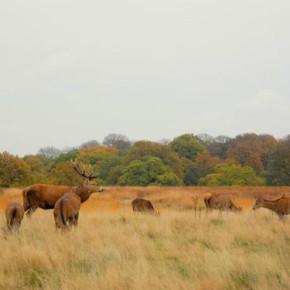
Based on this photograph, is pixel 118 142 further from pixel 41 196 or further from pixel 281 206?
pixel 281 206

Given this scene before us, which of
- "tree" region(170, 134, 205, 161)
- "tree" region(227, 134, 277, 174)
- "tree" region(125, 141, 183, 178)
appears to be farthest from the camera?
"tree" region(170, 134, 205, 161)

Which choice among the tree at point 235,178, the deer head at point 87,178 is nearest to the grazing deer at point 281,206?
the deer head at point 87,178

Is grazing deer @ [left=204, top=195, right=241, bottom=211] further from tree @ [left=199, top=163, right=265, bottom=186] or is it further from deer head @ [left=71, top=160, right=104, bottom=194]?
tree @ [left=199, top=163, right=265, bottom=186]

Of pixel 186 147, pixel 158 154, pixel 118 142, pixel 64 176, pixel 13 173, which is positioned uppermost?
pixel 118 142

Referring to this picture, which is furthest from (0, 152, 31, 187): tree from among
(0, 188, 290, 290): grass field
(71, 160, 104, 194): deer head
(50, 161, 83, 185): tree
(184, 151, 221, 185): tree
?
(0, 188, 290, 290): grass field

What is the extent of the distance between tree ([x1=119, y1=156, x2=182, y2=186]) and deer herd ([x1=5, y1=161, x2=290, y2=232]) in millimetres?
27410

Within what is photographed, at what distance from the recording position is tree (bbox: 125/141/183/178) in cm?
5412

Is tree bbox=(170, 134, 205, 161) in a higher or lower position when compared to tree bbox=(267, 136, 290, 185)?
higher

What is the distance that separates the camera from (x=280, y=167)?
167 ft

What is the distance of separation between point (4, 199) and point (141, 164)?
80.6 feet

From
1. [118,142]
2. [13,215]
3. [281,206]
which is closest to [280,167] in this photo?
[281,206]

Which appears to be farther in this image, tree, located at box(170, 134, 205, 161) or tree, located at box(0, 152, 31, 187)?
tree, located at box(170, 134, 205, 161)

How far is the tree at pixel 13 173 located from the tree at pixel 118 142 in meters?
50.8

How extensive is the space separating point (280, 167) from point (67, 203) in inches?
1638
